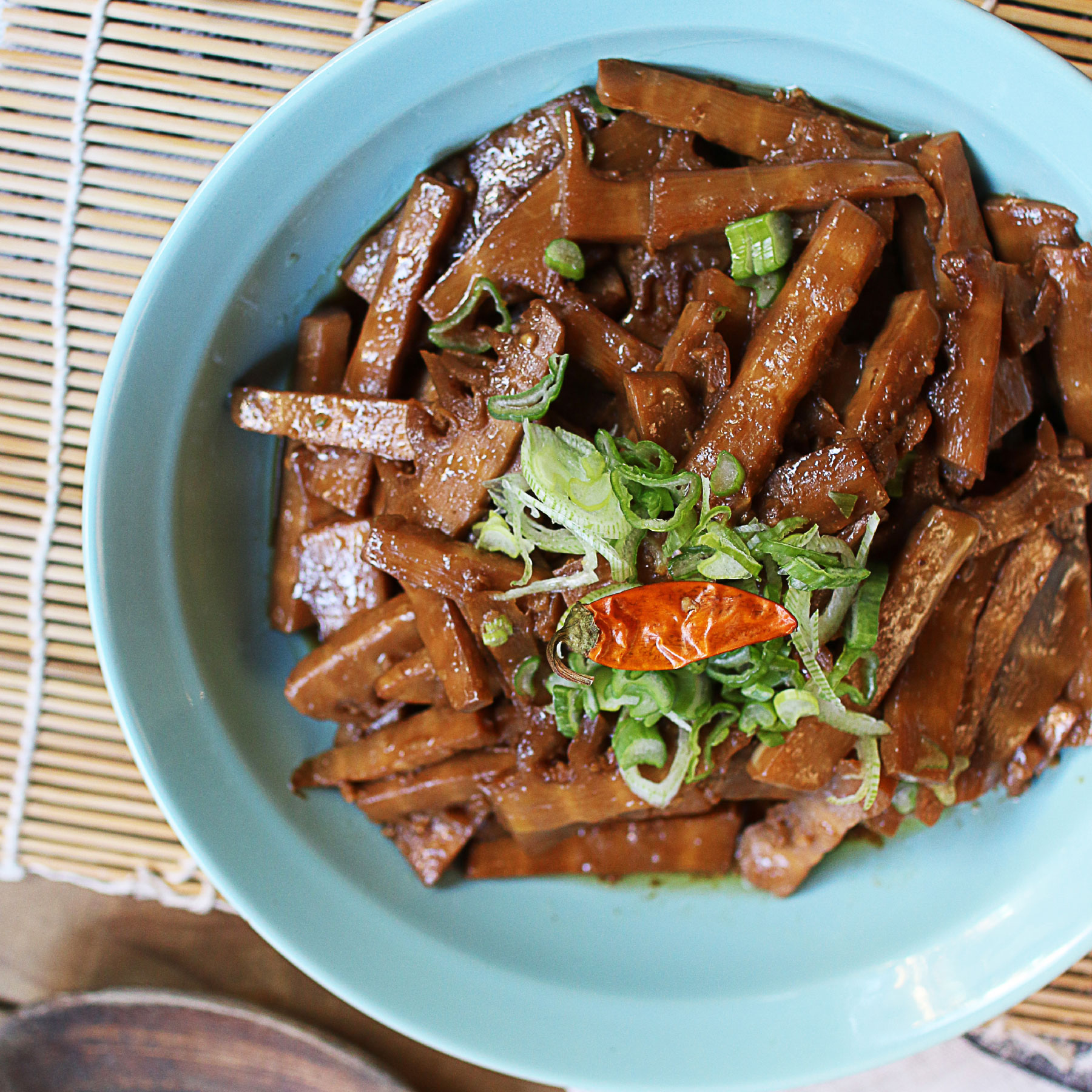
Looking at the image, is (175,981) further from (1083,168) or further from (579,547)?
(1083,168)

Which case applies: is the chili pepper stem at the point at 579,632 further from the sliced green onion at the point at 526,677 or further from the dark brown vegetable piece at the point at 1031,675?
the dark brown vegetable piece at the point at 1031,675

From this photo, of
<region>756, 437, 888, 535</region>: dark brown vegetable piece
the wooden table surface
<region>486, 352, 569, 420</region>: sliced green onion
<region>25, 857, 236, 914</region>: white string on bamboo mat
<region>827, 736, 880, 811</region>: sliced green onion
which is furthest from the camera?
the wooden table surface

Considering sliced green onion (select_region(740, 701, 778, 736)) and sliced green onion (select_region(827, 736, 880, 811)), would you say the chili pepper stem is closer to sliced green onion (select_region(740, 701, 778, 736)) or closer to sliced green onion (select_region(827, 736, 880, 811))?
sliced green onion (select_region(740, 701, 778, 736))

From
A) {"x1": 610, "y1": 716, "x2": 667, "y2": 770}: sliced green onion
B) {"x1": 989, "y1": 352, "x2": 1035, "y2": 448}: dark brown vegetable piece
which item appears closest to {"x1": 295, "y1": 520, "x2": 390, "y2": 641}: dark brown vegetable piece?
{"x1": 610, "y1": 716, "x2": 667, "y2": 770}: sliced green onion

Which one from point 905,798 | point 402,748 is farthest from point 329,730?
point 905,798

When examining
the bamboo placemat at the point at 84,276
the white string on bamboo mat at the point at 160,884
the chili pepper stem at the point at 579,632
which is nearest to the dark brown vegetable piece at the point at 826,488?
the chili pepper stem at the point at 579,632

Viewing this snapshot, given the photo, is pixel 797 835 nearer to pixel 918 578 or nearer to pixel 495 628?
pixel 918 578
